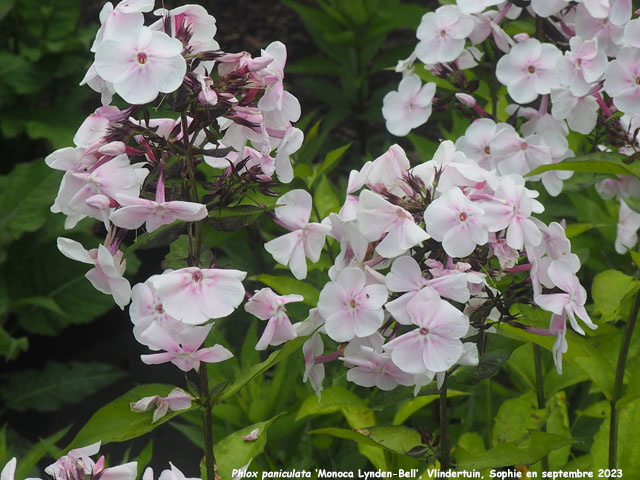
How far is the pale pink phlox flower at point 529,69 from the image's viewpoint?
152 centimetres

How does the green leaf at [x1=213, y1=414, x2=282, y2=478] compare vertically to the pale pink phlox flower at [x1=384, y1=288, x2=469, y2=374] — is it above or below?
below

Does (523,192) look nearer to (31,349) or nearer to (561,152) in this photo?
(561,152)

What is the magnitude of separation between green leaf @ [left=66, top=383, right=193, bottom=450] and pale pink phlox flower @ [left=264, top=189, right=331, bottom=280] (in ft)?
0.78

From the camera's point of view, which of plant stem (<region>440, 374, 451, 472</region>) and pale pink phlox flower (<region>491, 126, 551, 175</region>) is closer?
plant stem (<region>440, 374, 451, 472</region>)

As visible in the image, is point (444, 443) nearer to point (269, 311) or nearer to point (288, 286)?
point (269, 311)

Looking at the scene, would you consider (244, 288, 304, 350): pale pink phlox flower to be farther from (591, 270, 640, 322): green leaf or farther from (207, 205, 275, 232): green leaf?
(591, 270, 640, 322): green leaf

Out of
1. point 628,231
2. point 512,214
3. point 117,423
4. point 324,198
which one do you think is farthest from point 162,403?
point 628,231

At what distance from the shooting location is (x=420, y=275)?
40.1 inches

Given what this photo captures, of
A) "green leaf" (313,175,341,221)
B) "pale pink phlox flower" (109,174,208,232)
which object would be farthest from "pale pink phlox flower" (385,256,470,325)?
"green leaf" (313,175,341,221)

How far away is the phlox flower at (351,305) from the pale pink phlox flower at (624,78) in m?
0.57

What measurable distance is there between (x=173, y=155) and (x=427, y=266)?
0.34m

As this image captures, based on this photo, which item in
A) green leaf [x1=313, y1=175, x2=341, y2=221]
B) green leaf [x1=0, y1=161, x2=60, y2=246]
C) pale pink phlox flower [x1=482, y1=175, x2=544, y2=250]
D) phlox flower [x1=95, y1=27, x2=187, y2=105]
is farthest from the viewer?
green leaf [x1=0, y1=161, x2=60, y2=246]

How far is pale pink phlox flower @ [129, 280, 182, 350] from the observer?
1.02m

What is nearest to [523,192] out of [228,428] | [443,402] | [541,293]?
[541,293]
